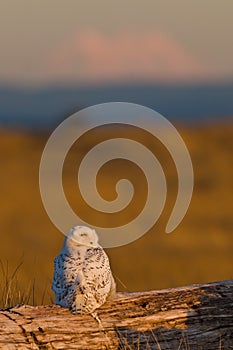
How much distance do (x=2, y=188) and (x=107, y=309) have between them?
24935 millimetres

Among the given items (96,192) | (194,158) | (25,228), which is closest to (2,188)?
(96,192)

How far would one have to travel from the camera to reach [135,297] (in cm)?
627

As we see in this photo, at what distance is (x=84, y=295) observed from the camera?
5875mm

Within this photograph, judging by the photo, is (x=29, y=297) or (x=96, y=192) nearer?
(x=29, y=297)

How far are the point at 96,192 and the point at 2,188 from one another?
387 centimetres

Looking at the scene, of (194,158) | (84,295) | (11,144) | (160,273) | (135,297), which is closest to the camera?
(84,295)

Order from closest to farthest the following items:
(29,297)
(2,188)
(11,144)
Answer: (29,297), (2,188), (11,144)

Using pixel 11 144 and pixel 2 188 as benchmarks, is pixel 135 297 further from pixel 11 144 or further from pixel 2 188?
pixel 11 144

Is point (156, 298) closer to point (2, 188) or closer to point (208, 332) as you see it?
point (208, 332)

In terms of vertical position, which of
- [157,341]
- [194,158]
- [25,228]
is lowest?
[157,341]

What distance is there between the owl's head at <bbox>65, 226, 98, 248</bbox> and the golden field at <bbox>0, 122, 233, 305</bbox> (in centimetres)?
137

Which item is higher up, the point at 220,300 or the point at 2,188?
the point at 2,188

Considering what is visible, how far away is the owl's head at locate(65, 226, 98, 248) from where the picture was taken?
5.64 meters

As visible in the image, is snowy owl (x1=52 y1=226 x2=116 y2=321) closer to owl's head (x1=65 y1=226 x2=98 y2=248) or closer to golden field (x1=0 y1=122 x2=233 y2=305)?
owl's head (x1=65 y1=226 x2=98 y2=248)
